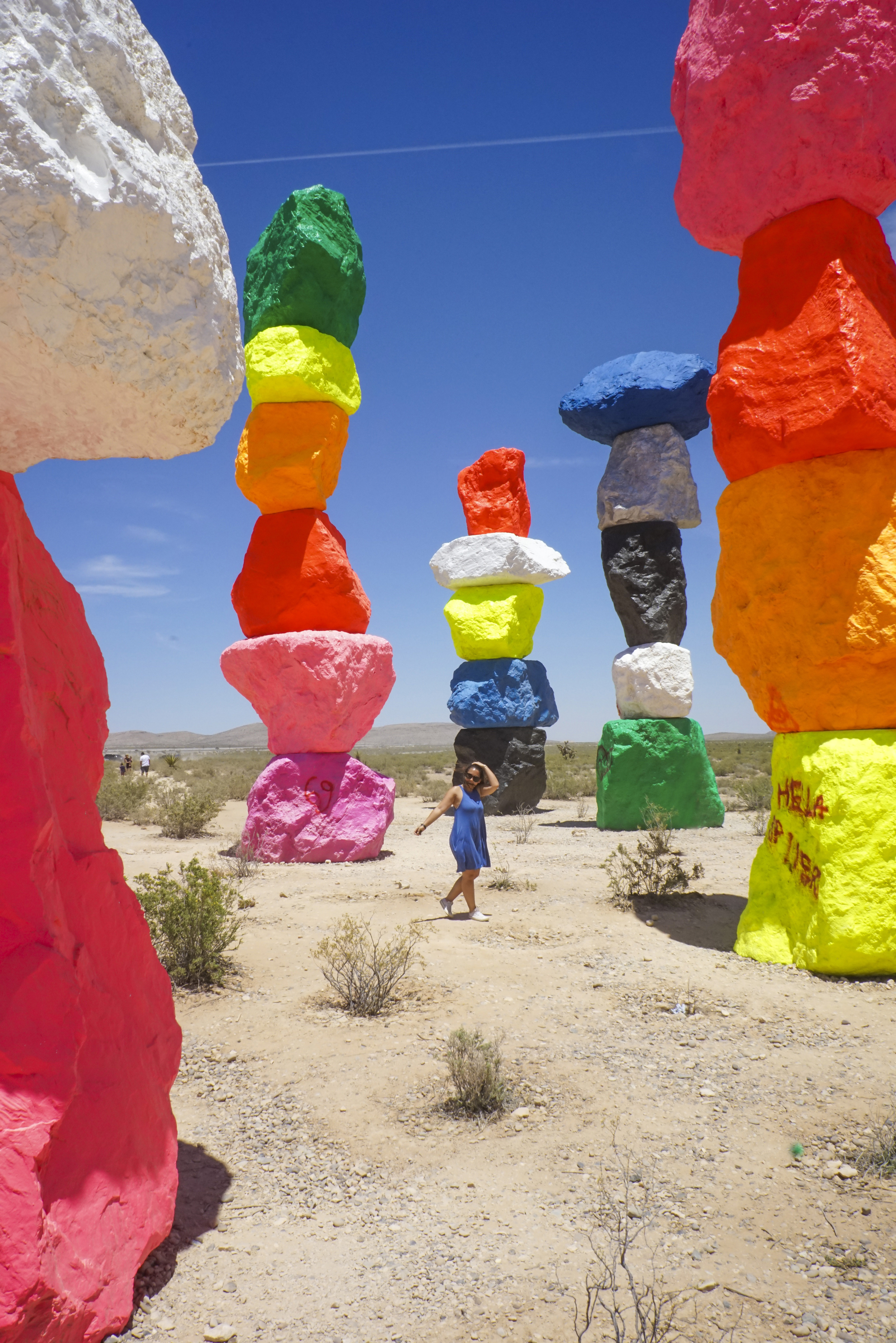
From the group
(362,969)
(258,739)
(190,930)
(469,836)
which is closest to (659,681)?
(469,836)

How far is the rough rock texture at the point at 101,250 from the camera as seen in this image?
138cm

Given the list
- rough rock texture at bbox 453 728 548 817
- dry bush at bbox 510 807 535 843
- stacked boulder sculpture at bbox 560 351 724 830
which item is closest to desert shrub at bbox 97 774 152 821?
rough rock texture at bbox 453 728 548 817

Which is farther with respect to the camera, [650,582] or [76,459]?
[650,582]

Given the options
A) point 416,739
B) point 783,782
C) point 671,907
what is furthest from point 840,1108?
point 416,739

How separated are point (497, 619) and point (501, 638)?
0.88ft

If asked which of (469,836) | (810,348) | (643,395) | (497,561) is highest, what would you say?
(643,395)

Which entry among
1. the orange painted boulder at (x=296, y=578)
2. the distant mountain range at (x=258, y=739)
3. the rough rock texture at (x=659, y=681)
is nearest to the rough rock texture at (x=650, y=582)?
the rough rock texture at (x=659, y=681)

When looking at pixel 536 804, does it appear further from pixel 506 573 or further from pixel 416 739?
pixel 416 739

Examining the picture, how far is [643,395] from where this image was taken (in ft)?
32.1

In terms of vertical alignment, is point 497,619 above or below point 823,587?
above

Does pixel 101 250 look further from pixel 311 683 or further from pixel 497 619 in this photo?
pixel 497 619

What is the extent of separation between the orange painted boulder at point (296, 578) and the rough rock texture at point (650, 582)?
3664 mm

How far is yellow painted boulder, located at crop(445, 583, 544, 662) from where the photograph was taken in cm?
1198

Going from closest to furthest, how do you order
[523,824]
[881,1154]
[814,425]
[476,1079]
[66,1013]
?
[66,1013], [881,1154], [476,1079], [814,425], [523,824]
